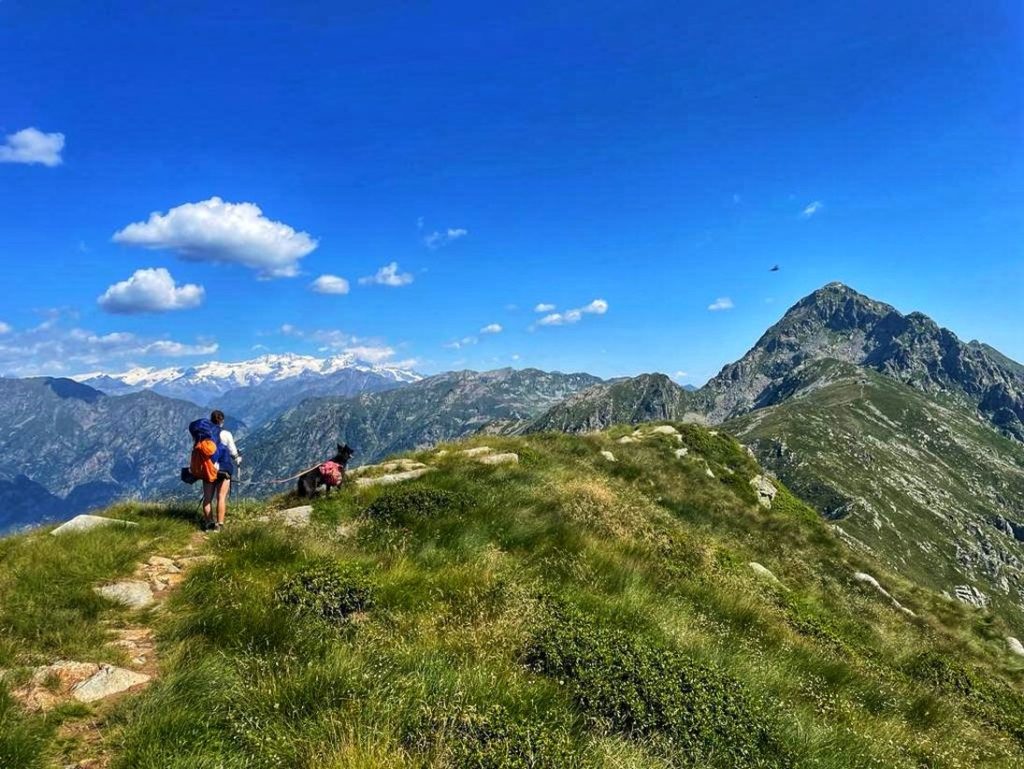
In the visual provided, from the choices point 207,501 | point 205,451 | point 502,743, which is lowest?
point 502,743

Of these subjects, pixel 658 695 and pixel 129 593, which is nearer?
pixel 658 695

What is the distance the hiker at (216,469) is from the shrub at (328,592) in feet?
18.3

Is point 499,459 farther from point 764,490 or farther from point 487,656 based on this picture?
point 764,490

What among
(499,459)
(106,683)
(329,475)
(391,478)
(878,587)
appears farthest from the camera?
(878,587)

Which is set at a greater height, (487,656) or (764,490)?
(487,656)

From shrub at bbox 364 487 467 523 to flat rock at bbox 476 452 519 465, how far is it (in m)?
6.38

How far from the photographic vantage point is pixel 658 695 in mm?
6180

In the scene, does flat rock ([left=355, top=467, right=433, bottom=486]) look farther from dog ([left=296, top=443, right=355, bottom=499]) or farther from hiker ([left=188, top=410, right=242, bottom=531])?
hiker ([left=188, top=410, right=242, bottom=531])

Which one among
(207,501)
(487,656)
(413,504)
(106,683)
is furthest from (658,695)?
(207,501)

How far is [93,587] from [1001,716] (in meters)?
18.0

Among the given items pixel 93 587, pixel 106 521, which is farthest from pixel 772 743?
pixel 106 521

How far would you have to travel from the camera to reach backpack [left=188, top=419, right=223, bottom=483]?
13.3 m

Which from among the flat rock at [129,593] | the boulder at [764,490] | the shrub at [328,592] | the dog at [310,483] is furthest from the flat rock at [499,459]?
the boulder at [764,490]

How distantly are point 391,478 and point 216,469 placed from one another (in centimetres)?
540
